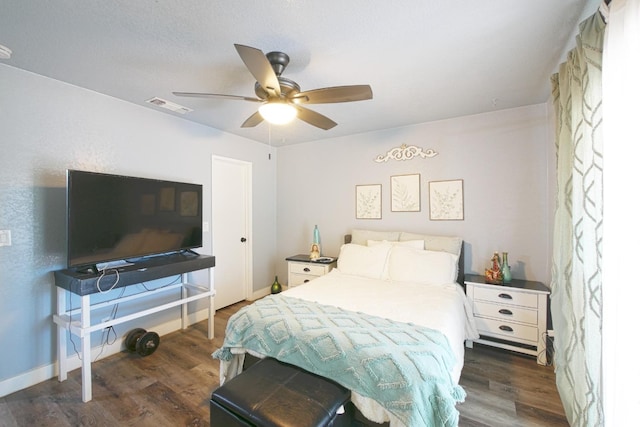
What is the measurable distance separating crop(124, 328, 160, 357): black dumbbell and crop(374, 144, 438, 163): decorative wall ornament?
330cm

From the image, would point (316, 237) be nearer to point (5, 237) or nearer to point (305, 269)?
point (305, 269)

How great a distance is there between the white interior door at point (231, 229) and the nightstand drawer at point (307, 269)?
79 centimetres

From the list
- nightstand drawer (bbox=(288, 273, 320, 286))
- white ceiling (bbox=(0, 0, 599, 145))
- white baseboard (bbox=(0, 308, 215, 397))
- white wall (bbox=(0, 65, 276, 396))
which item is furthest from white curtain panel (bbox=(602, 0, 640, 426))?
white wall (bbox=(0, 65, 276, 396))

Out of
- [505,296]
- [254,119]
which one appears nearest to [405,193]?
[505,296]

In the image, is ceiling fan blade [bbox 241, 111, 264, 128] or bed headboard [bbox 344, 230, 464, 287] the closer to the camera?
ceiling fan blade [bbox 241, 111, 264, 128]

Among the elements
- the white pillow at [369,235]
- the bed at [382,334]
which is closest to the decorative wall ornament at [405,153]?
the white pillow at [369,235]

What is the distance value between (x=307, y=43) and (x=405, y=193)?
2271 millimetres

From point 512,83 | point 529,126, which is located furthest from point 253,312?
point 529,126

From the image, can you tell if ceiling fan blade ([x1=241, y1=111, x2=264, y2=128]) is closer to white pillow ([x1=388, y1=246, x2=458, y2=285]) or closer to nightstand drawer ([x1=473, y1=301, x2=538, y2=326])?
white pillow ([x1=388, y1=246, x2=458, y2=285])

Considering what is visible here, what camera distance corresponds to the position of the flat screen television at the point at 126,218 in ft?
6.93

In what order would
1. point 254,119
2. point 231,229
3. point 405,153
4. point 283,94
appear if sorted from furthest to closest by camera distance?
1. point 231,229
2. point 405,153
3. point 254,119
4. point 283,94

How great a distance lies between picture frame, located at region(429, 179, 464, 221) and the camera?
316 centimetres

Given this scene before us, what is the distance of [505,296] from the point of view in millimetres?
2572

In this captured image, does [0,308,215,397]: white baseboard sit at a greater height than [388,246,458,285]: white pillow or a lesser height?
lesser
